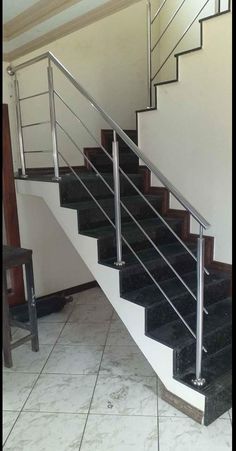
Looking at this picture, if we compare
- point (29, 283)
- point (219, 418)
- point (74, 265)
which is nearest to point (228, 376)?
point (219, 418)

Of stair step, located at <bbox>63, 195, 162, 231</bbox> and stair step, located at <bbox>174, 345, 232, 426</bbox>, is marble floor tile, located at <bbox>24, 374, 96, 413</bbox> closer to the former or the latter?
stair step, located at <bbox>174, 345, 232, 426</bbox>

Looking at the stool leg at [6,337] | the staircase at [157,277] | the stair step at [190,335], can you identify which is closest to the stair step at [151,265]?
the staircase at [157,277]

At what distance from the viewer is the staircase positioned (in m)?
1.86

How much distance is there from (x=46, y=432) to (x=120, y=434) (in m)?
0.38

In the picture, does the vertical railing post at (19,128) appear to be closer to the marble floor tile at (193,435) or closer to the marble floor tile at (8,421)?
the marble floor tile at (8,421)

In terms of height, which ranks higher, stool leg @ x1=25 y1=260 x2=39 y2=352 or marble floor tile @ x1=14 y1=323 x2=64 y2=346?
stool leg @ x1=25 y1=260 x2=39 y2=352

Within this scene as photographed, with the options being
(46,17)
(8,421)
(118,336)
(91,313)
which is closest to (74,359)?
(118,336)

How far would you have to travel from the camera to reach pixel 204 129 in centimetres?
263

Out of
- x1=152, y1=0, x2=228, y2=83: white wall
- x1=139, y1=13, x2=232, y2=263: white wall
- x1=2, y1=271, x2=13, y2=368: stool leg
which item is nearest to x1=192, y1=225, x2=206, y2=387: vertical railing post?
x1=139, y1=13, x2=232, y2=263: white wall

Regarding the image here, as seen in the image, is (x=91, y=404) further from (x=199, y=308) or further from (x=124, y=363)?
(x=199, y=308)

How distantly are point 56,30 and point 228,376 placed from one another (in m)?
2.34

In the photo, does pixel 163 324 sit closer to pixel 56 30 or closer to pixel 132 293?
pixel 132 293

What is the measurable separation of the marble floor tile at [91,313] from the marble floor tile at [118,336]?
0.16m

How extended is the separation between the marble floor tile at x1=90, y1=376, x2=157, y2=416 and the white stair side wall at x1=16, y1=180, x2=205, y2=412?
0.16 meters
